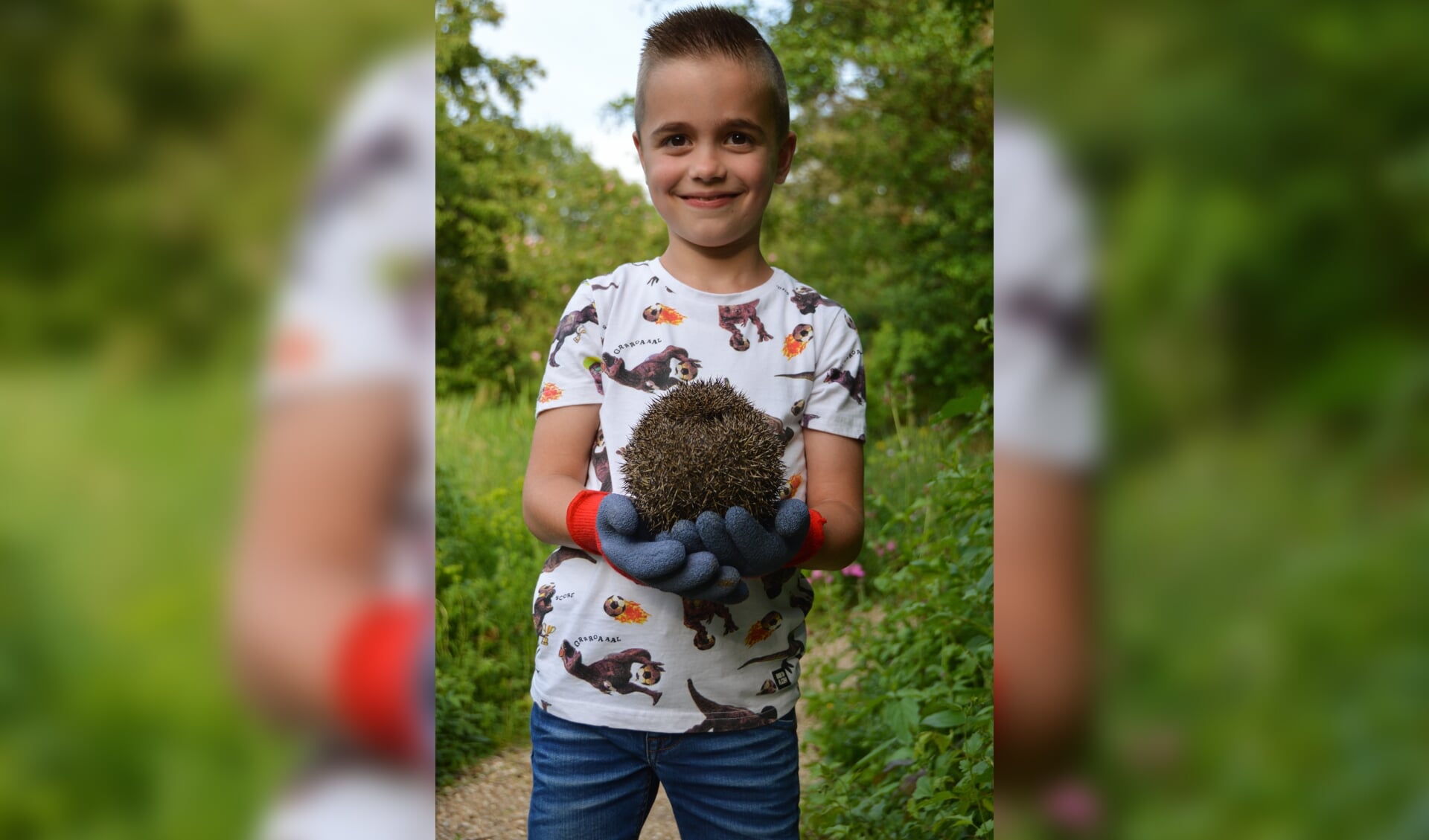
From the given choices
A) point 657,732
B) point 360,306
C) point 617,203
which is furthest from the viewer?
point 617,203

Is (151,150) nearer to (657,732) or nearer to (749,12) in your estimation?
(657,732)

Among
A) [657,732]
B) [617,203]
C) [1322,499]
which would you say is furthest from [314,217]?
[617,203]

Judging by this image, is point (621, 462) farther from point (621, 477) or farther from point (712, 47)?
point (712, 47)

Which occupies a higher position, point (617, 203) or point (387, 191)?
point (617, 203)

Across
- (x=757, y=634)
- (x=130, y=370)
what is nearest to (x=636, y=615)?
(x=757, y=634)

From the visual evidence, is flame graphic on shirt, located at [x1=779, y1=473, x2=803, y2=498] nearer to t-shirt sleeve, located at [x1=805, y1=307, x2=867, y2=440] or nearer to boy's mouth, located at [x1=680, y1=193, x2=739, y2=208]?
t-shirt sleeve, located at [x1=805, y1=307, x2=867, y2=440]

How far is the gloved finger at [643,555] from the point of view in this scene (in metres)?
0.96

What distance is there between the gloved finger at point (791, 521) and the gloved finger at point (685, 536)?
0.31ft

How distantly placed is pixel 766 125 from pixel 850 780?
1.30 m

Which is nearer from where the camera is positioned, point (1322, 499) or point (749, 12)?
point (1322, 499)

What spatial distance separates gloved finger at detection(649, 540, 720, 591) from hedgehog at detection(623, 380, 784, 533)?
5 cm

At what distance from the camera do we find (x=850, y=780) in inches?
72.3

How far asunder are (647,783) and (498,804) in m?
0.88

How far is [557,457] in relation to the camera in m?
1.20
